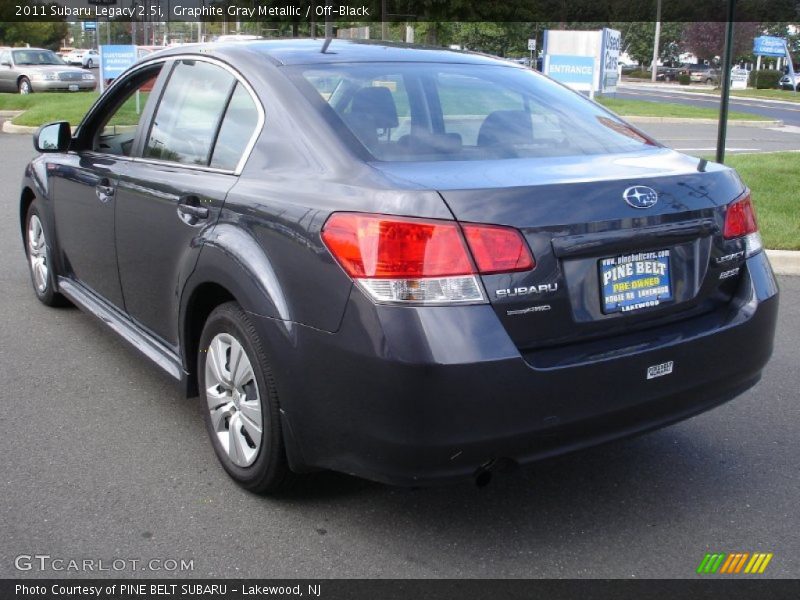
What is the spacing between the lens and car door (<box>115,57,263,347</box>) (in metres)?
3.65

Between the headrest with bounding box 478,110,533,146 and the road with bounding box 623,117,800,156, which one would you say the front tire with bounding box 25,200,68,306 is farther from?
the road with bounding box 623,117,800,156

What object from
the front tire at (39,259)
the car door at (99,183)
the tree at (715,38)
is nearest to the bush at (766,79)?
the tree at (715,38)

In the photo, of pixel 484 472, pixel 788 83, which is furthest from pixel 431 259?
pixel 788 83

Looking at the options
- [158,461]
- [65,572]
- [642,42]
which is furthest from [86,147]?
[642,42]

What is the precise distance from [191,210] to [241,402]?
0.81 meters

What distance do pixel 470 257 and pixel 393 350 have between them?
0.37m

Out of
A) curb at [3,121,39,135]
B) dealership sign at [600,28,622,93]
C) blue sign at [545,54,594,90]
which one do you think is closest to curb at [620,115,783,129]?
dealership sign at [600,28,622,93]

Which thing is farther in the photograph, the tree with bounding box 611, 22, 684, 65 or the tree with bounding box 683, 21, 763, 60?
the tree with bounding box 611, 22, 684, 65

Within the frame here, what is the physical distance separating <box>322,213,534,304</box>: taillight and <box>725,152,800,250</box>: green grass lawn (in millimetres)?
5547

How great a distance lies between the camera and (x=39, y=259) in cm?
615

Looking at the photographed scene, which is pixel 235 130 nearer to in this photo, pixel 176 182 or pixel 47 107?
pixel 176 182

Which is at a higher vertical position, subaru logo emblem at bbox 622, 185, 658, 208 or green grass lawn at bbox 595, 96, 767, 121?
subaru logo emblem at bbox 622, 185, 658, 208

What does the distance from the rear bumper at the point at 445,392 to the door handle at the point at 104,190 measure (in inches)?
67.9

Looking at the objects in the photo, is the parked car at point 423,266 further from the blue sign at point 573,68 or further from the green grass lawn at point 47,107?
the blue sign at point 573,68
